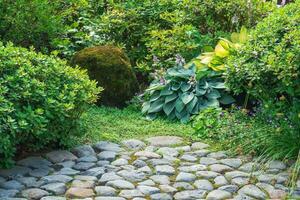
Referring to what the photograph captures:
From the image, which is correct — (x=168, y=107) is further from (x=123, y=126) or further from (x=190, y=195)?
(x=190, y=195)

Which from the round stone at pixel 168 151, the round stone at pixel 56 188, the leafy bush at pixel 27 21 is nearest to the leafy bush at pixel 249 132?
the round stone at pixel 168 151

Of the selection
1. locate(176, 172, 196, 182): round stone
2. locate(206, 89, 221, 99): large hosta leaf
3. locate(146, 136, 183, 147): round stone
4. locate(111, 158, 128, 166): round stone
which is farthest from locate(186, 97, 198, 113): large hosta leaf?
locate(176, 172, 196, 182): round stone

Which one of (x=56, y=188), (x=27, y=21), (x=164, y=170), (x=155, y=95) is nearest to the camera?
(x=56, y=188)

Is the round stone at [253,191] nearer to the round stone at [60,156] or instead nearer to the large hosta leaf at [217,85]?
the round stone at [60,156]

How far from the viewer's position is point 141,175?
17.6 feet

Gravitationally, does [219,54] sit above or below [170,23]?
below

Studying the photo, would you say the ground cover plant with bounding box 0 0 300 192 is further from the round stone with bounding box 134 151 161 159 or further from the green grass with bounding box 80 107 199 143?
the round stone with bounding box 134 151 161 159

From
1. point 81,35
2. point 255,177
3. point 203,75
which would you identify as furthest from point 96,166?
point 81,35

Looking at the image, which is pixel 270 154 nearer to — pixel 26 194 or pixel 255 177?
pixel 255 177

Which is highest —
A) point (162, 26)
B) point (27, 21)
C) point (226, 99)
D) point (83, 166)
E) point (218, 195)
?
point (27, 21)

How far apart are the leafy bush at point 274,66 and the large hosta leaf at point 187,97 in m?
0.90

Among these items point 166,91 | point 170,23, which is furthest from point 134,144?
point 170,23

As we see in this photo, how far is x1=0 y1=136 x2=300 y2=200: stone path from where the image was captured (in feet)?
16.3

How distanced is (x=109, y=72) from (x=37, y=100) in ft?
7.73
